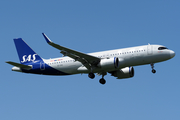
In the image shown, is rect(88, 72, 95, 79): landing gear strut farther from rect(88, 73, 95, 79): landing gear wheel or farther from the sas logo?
the sas logo

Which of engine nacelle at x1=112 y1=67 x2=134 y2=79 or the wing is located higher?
the wing

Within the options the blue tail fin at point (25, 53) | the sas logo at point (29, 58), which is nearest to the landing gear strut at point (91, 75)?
the blue tail fin at point (25, 53)

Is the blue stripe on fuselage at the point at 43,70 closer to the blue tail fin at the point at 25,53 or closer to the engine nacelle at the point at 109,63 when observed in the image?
the blue tail fin at the point at 25,53

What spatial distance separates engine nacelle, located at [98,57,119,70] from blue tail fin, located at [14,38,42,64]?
10276 millimetres

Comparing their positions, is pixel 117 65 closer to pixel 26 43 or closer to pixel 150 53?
pixel 150 53

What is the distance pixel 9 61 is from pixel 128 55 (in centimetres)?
1571

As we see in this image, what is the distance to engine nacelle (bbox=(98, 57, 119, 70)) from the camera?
131 ft

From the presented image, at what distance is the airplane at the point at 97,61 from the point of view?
40.3 m

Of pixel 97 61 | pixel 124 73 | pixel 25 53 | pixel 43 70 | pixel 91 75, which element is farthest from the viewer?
pixel 25 53

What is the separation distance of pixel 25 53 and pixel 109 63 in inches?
560

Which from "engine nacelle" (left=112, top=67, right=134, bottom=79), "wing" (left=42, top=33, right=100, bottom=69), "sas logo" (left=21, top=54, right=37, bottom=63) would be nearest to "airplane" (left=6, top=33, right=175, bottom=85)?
"wing" (left=42, top=33, right=100, bottom=69)

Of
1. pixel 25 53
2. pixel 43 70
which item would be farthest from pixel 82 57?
pixel 25 53

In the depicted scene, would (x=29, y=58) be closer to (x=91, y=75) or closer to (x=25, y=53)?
(x=25, y=53)

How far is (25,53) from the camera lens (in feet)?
155
